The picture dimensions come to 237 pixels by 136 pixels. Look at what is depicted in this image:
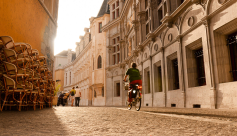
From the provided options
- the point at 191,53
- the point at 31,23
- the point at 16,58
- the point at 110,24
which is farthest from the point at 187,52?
the point at 110,24

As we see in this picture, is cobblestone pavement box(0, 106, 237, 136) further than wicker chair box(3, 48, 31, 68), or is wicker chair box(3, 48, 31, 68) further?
wicker chair box(3, 48, 31, 68)

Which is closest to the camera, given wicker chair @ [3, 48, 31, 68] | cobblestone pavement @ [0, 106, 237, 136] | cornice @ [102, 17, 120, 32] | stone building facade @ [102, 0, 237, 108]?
cobblestone pavement @ [0, 106, 237, 136]

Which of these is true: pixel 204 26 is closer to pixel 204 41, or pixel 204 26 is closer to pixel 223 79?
pixel 204 41

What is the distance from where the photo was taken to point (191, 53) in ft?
33.1

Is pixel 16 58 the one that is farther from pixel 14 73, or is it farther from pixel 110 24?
pixel 110 24

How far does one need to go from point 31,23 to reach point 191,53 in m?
7.57

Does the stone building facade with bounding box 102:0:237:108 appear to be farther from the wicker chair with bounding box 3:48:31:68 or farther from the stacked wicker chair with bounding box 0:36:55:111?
the wicker chair with bounding box 3:48:31:68

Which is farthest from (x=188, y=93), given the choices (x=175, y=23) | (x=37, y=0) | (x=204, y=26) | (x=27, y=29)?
(x=37, y=0)

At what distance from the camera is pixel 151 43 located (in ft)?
48.5

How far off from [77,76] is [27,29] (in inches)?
→ 1463

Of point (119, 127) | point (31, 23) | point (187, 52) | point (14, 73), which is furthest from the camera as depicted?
point (187, 52)

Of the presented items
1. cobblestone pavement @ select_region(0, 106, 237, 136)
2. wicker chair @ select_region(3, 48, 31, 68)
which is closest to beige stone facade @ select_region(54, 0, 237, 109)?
cobblestone pavement @ select_region(0, 106, 237, 136)

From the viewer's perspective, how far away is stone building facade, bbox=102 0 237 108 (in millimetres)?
7480

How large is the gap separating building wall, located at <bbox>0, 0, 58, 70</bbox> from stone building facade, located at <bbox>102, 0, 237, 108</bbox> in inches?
253
